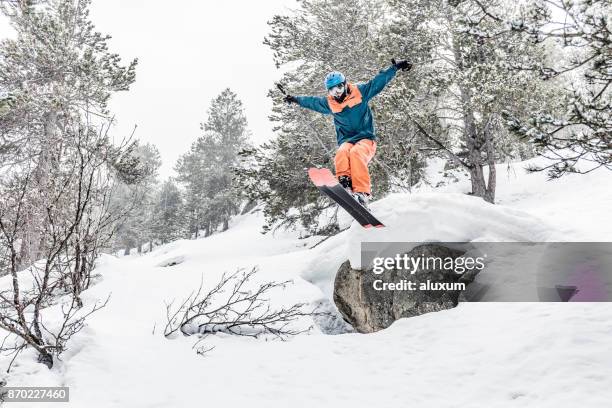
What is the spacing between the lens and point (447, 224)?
5316 mm

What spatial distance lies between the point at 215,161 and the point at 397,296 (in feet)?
114

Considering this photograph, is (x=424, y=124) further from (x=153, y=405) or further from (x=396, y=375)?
(x=153, y=405)

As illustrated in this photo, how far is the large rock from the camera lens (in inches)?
194

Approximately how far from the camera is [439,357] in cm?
393

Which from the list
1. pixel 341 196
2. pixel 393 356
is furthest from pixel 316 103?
pixel 393 356

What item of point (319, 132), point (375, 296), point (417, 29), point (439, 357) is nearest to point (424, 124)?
point (417, 29)

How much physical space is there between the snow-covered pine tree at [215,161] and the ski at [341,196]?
105 ft

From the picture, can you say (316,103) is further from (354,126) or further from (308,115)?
(308,115)

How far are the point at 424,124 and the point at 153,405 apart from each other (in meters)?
9.65

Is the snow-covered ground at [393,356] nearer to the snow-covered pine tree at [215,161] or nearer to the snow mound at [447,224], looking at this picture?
the snow mound at [447,224]

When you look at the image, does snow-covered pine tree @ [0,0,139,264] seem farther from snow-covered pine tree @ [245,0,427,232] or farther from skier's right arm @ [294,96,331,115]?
skier's right arm @ [294,96,331,115]

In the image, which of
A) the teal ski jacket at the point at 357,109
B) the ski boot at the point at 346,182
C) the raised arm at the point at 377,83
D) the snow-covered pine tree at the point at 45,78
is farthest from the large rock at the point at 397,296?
the snow-covered pine tree at the point at 45,78

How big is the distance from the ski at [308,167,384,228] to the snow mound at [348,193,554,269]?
280 millimetres

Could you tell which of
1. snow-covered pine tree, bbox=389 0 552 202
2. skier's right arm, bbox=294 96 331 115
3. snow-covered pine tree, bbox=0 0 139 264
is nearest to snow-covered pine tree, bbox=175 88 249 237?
snow-covered pine tree, bbox=0 0 139 264
